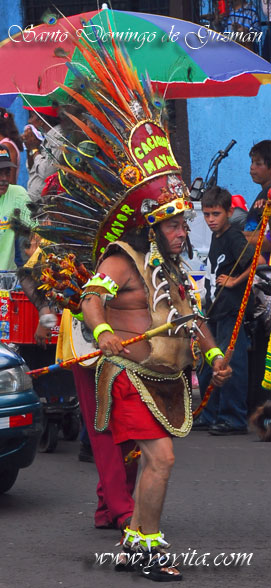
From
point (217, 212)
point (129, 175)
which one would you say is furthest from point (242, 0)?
point (129, 175)

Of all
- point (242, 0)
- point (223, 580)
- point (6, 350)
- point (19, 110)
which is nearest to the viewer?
point (223, 580)

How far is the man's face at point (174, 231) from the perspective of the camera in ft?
19.5

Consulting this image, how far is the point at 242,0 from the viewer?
→ 17.9m

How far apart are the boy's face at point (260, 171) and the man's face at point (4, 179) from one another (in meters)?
2.05

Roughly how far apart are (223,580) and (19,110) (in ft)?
46.6

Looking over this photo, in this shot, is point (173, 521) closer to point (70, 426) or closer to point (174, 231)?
point (174, 231)

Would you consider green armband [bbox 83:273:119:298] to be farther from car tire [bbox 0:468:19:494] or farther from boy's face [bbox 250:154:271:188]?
boy's face [bbox 250:154:271:188]

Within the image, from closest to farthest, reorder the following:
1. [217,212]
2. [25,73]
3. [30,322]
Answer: [30,322] → [217,212] → [25,73]

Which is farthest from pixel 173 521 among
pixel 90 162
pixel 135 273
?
pixel 90 162

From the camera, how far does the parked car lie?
23.8 ft

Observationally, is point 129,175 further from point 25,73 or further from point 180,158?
point 180,158

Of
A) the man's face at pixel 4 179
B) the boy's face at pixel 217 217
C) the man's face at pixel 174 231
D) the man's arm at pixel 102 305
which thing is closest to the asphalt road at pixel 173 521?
the man's arm at pixel 102 305

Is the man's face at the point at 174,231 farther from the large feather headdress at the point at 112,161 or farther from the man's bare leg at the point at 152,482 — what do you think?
the man's bare leg at the point at 152,482

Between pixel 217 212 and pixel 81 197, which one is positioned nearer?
pixel 81 197
